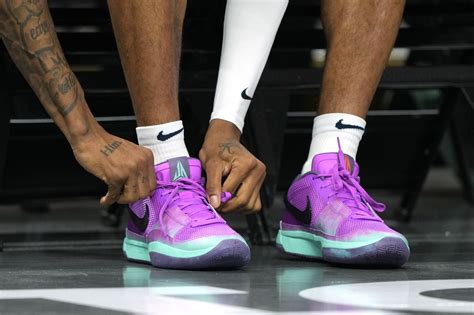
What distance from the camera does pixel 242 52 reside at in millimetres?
2051

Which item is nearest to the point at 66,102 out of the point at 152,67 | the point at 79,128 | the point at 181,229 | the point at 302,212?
the point at 79,128

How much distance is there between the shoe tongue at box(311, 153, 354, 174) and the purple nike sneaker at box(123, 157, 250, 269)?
0.66 feet

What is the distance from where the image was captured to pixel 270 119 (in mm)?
2375

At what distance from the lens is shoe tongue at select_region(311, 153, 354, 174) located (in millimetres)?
1979

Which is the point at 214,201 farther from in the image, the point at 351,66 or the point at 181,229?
the point at 351,66

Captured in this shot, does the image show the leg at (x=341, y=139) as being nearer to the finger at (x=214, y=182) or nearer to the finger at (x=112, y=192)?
the finger at (x=214, y=182)

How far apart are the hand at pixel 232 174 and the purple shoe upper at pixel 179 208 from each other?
0.9 inches

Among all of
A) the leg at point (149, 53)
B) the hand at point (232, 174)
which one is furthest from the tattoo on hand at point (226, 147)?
the leg at point (149, 53)

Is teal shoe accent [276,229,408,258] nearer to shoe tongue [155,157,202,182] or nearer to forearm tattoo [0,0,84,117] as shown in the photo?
shoe tongue [155,157,202,182]

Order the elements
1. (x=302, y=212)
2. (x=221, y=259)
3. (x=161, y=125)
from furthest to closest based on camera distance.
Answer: (x=302, y=212) → (x=161, y=125) → (x=221, y=259)

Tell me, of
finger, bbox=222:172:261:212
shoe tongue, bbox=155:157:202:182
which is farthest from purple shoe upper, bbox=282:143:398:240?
shoe tongue, bbox=155:157:202:182

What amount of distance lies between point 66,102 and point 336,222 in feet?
1.57

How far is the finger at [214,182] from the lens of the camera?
1.91 meters

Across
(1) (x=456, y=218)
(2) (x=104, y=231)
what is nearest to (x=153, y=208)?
(2) (x=104, y=231)
